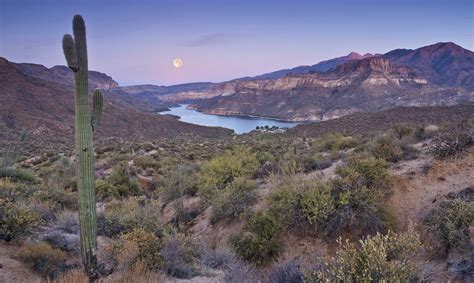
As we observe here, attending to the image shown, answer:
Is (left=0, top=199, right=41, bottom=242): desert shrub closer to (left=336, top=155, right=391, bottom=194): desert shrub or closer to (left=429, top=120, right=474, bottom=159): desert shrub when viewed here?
(left=336, top=155, right=391, bottom=194): desert shrub

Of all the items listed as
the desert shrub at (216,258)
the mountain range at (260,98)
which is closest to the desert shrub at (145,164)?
the mountain range at (260,98)

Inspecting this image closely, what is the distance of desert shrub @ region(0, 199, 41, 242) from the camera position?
21.0 feet

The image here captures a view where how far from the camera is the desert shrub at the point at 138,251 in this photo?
228 inches

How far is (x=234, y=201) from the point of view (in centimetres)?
1010

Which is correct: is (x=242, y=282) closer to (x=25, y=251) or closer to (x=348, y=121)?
(x=25, y=251)

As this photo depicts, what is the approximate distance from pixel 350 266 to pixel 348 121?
39548 millimetres

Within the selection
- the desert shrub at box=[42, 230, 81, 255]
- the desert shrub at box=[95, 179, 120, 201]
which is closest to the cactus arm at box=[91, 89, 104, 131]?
the desert shrub at box=[42, 230, 81, 255]

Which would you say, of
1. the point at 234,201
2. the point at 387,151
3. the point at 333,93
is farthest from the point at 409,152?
the point at 333,93

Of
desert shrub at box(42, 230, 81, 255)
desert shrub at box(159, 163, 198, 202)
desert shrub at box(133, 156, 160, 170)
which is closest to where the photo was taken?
desert shrub at box(42, 230, 81, 255)

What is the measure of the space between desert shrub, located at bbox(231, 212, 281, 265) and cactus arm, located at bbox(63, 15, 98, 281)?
11.2 feet

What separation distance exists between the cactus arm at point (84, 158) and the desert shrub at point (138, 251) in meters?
0.46

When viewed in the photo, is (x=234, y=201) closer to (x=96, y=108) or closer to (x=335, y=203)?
(x=335, y=203)

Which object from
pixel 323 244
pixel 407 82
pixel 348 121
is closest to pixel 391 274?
pixel 323 244

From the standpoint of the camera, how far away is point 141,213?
9.14m
